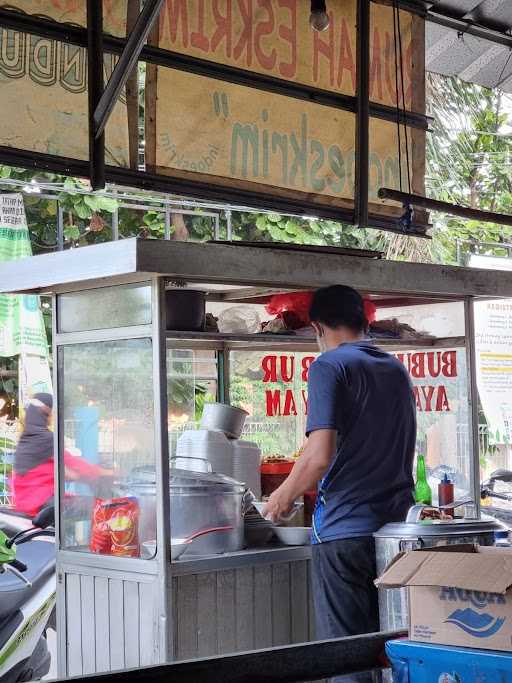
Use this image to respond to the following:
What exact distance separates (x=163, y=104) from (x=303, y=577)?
7.42ft

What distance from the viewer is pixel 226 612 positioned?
4371 millimetres

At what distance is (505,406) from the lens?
1132cm

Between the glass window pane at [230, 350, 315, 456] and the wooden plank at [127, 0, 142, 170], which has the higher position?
the wooden plank at [127, 0, 142, 170]

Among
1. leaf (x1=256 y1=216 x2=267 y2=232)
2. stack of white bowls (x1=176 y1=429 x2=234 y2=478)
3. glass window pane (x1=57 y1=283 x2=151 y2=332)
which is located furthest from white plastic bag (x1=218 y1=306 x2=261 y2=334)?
leaf (x1=256 y1=216 x2=267 y2=232)

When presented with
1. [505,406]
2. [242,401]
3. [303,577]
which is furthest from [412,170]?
[505,406]

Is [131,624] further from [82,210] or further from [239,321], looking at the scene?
[82,210]

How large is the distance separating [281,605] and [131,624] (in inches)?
26.6

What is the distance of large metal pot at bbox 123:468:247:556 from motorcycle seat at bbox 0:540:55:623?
2261mm

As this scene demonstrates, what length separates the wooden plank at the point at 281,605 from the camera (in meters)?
4.54

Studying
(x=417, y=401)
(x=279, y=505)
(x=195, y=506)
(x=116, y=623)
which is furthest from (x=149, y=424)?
(x=417, y=401)

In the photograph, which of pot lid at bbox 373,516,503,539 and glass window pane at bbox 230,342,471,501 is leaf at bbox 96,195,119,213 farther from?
pot lid at bbox 373,516,503,539

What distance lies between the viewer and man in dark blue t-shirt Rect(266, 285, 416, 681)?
4062mm

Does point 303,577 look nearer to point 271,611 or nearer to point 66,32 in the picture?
point 271,611

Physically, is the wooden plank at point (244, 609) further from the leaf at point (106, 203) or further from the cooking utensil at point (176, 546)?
the leaf at point (106, 203)
